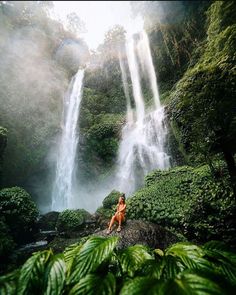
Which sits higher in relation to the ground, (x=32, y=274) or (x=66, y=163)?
(x=66, y=163)

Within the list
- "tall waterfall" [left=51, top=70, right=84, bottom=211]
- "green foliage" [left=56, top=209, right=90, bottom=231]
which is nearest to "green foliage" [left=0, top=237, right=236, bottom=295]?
"green foliage" [left=56, top=209, right=90, bottom=231]

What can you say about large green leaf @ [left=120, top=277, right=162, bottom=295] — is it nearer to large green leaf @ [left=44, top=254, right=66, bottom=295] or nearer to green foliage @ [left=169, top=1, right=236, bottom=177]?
large green leaf @ [left=44, top=254, right=66, bottom=295]

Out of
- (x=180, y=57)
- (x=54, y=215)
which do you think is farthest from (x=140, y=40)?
(x=54, y=215)

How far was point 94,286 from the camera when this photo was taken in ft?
3.50

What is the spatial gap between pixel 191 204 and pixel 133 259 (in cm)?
749

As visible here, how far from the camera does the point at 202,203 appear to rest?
7.88m

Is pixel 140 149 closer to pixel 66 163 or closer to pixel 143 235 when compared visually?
pixel 66 163

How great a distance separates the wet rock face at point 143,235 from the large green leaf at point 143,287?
532 cm

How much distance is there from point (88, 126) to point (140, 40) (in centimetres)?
948

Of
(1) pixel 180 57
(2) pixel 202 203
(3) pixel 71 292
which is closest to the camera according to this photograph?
(3) pixel 71 292

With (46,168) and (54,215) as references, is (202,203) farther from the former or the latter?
(46,168)

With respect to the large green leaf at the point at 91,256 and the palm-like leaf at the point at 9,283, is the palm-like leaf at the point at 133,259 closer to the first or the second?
the large green leaf at the point at 91,256

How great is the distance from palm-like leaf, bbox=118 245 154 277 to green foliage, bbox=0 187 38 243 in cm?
1135

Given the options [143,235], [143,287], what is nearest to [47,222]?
[143,235]
